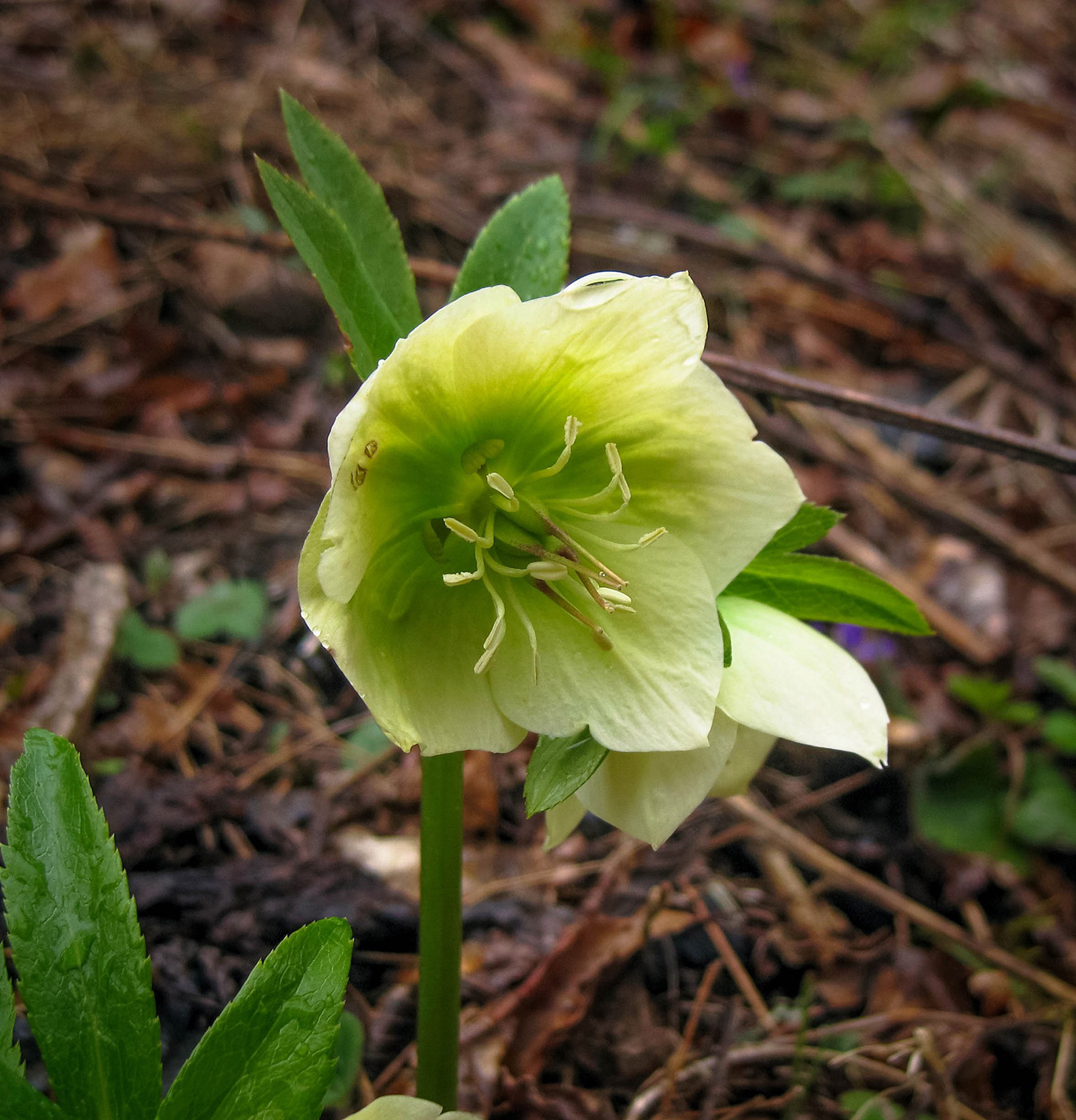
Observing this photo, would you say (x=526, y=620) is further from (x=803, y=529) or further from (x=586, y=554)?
(x=803, y=529)

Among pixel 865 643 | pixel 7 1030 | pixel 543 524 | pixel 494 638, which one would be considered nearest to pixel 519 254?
pixel 543 524

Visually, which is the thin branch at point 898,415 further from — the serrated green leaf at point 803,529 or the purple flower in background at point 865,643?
the purple flower in background at point 865,643

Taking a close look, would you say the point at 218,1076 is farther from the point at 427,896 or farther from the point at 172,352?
the point at 172,352

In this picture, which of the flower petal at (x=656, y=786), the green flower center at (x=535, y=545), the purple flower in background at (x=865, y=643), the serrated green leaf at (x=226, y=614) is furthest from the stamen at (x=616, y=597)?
the purple flower in background at (x=865, y=643)

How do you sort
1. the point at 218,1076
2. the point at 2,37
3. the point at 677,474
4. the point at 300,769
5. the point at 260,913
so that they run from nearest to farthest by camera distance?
the point at 218,1076
the point at 677,474
the point at 260,913
the point at 300,769
the point at 2,37

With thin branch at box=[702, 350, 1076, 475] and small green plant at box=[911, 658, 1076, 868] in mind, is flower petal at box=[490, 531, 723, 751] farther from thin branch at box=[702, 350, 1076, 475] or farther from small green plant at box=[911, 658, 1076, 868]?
small green plant at box=[911, 658, 1076, 868]

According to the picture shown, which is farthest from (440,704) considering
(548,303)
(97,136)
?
(97,136)

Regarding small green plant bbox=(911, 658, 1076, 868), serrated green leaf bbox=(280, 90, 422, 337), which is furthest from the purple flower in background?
serrated green leaf bbox=(280, 90, 422, 337)
